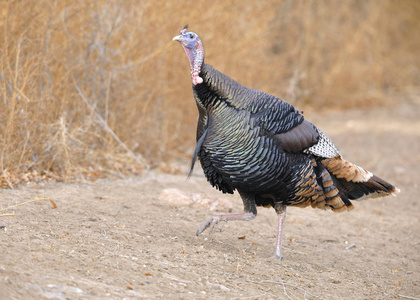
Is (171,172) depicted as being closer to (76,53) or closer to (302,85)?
(76,53)

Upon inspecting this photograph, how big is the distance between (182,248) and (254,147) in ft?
3.19

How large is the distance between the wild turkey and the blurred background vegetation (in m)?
2.18

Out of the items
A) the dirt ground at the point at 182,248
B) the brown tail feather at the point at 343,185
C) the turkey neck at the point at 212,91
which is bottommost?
the dirt ground at the point at 182,248

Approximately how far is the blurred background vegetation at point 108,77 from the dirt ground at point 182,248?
48 centimetres

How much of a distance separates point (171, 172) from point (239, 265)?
3580mm

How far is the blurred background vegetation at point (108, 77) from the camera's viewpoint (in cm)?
627

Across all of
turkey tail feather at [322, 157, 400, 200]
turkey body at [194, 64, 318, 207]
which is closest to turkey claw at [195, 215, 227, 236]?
turkey body at [194, 64, 318, 207]

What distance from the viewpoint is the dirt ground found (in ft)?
12.3

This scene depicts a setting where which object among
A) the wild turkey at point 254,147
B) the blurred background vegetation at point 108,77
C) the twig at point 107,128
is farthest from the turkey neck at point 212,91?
the twig at point 107,128

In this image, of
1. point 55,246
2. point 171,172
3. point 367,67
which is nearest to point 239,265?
point 55,246

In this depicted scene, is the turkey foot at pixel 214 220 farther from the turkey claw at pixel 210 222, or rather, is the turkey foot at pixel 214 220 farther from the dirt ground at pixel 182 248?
the dirt ground at pixel 182 248

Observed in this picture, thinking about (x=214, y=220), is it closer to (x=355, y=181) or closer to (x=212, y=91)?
(x=212, y=91)

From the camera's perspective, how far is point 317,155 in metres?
4.95

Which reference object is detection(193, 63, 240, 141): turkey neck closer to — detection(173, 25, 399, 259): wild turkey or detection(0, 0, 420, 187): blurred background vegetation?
detection(173, 25, 399, 259): wild turkey
